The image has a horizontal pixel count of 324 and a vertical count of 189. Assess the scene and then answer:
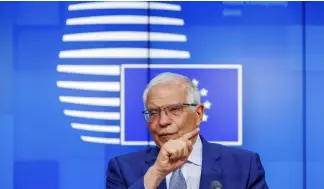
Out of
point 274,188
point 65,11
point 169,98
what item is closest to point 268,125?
point 274,188

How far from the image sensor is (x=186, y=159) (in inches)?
66.4

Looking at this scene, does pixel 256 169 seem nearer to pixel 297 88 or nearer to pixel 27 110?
pixel 297 88

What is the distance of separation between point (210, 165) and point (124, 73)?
4.74 ft

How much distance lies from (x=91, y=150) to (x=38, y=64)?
23.1 inches

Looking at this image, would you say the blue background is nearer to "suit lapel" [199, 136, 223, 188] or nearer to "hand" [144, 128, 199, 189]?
"suit lapel" [199, 136, 223, 188]

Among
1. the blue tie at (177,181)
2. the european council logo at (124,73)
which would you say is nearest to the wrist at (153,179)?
the blue tie at (177,181)

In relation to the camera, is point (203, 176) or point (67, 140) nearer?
point (203, 176)

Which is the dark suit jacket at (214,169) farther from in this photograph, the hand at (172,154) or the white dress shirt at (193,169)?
the hand at (172,154)

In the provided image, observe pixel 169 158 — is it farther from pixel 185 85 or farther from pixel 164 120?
pixel 185 85

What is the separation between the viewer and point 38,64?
3.28 meters

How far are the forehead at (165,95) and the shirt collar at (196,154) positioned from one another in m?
0.24

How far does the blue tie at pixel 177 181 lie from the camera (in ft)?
5.93

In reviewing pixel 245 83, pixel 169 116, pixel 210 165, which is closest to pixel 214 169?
pixel 210 165

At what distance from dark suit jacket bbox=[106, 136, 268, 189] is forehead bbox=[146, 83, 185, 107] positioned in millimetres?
241
